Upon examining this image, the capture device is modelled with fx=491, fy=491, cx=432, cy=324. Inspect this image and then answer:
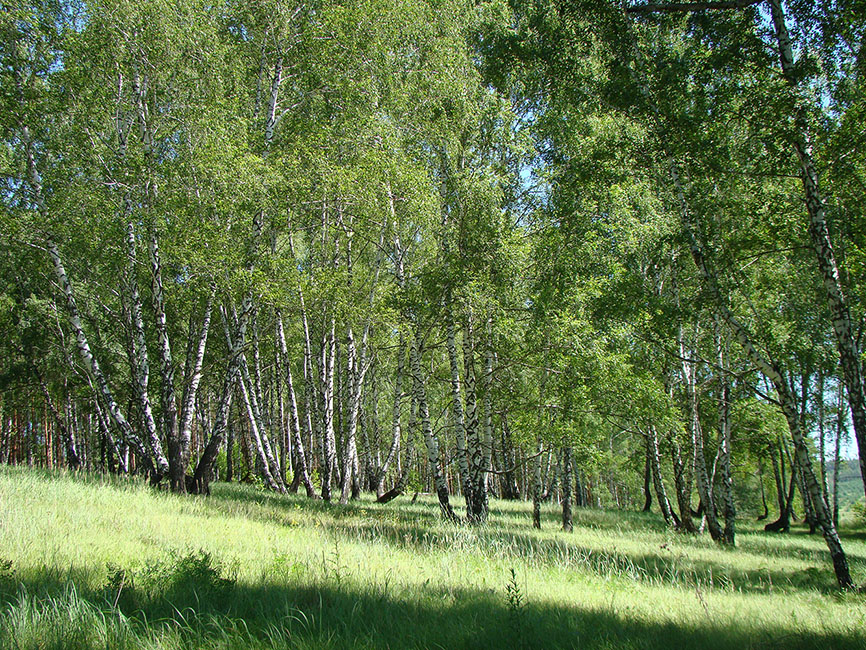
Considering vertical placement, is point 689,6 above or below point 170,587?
above

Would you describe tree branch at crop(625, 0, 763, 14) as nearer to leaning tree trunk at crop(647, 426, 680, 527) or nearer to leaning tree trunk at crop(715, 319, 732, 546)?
leaning tree trunk at crop(715, 319, 732, 546)

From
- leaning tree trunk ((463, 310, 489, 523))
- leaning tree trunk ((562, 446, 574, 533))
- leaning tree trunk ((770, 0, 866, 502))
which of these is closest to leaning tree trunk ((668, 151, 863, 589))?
leaning tree trunk ((770, 0, 866, 502))

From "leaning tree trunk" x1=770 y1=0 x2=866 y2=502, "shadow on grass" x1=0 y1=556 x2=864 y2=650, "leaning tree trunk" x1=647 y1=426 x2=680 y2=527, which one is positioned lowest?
"leaning tree trunk" x1=647 y1=426 x2=680 y2=527

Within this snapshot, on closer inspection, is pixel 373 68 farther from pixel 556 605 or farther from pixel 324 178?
pixel 556 605

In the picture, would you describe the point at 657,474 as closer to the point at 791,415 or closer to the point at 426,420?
the point at 426,420

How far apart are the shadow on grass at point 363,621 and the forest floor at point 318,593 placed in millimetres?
17

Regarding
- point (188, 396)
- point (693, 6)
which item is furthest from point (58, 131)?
point (693, 6)

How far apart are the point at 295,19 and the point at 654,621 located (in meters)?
16.5

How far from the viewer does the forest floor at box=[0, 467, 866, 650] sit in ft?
11.2

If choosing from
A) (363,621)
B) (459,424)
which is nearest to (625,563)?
(459,424)

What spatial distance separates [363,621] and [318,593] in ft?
2.59

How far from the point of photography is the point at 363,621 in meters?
3.83

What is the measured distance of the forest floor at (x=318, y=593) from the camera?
3412 mm

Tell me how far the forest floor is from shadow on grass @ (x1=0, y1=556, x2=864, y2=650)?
0.06ft
